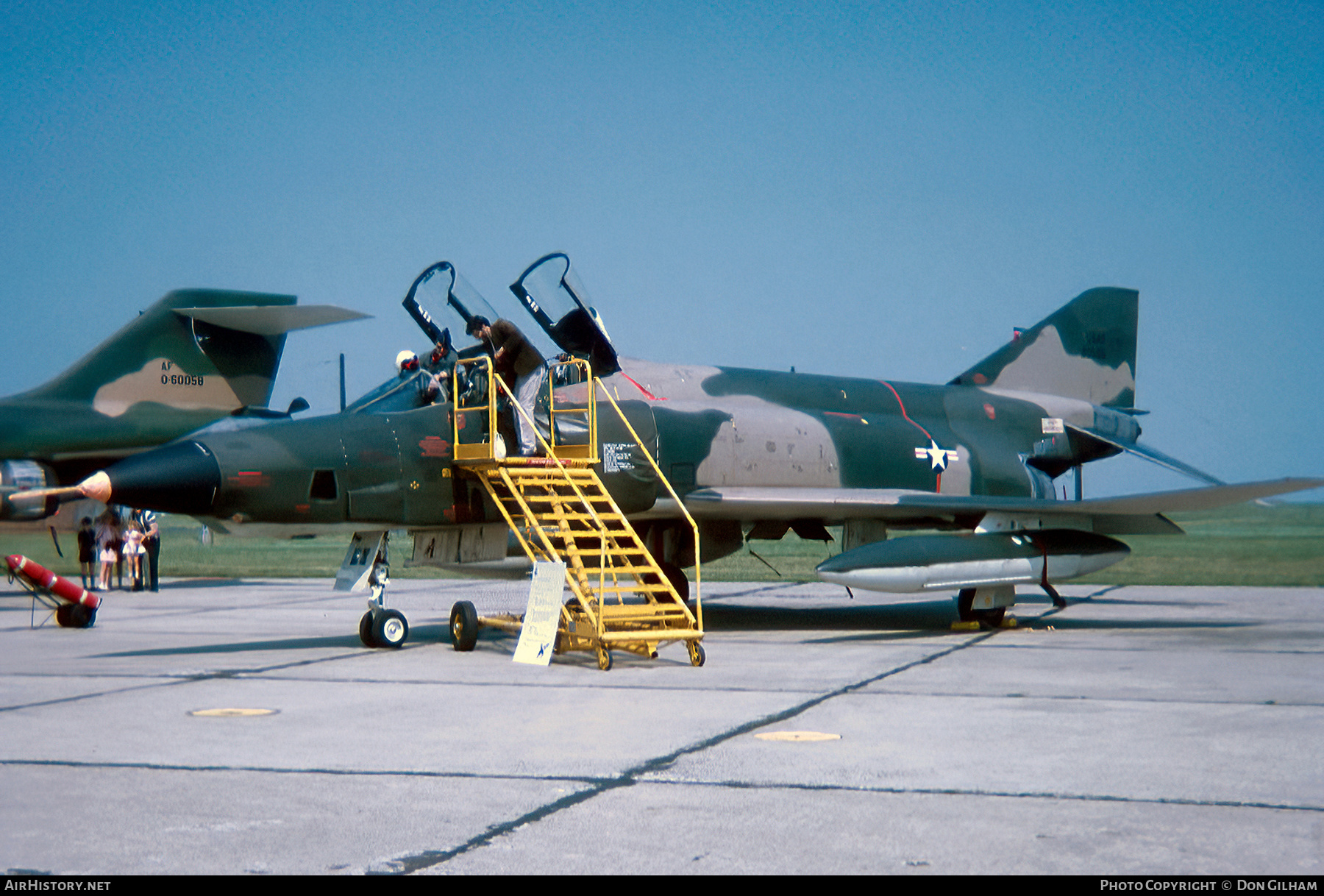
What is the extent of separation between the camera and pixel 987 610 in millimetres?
13391

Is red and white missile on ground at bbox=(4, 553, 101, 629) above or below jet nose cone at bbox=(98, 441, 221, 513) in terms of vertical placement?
below

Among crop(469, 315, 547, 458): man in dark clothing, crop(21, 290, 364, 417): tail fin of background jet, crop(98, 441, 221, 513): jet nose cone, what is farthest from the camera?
crop(21, 290, 364, 417): tail fin of background jet

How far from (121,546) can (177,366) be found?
17.9 ft

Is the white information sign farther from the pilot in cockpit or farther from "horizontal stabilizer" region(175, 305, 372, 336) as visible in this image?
"horizontal stabilizer" region(175, 305, 372, 336)

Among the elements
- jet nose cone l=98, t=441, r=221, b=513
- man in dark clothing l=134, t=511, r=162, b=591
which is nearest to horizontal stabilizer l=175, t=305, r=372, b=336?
man in dark clothing l=134, t=511, r=162, b=591

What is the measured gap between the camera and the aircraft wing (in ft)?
40.9

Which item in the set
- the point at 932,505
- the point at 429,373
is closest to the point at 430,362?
the point at 429,373

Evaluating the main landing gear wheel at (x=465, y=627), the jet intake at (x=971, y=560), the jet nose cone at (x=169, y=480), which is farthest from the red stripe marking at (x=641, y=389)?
the jet nose cone at (x=169, y=480)

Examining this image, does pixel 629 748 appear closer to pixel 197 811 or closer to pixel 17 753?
pixel 197 811

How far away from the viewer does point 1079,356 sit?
18094 mm

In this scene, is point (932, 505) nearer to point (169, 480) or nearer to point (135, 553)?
point (169, 480)

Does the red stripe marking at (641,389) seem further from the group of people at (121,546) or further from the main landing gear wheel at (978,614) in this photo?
the group of people at (121,546)

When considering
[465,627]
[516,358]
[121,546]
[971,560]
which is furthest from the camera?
[121,546]

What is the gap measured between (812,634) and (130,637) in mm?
7144
